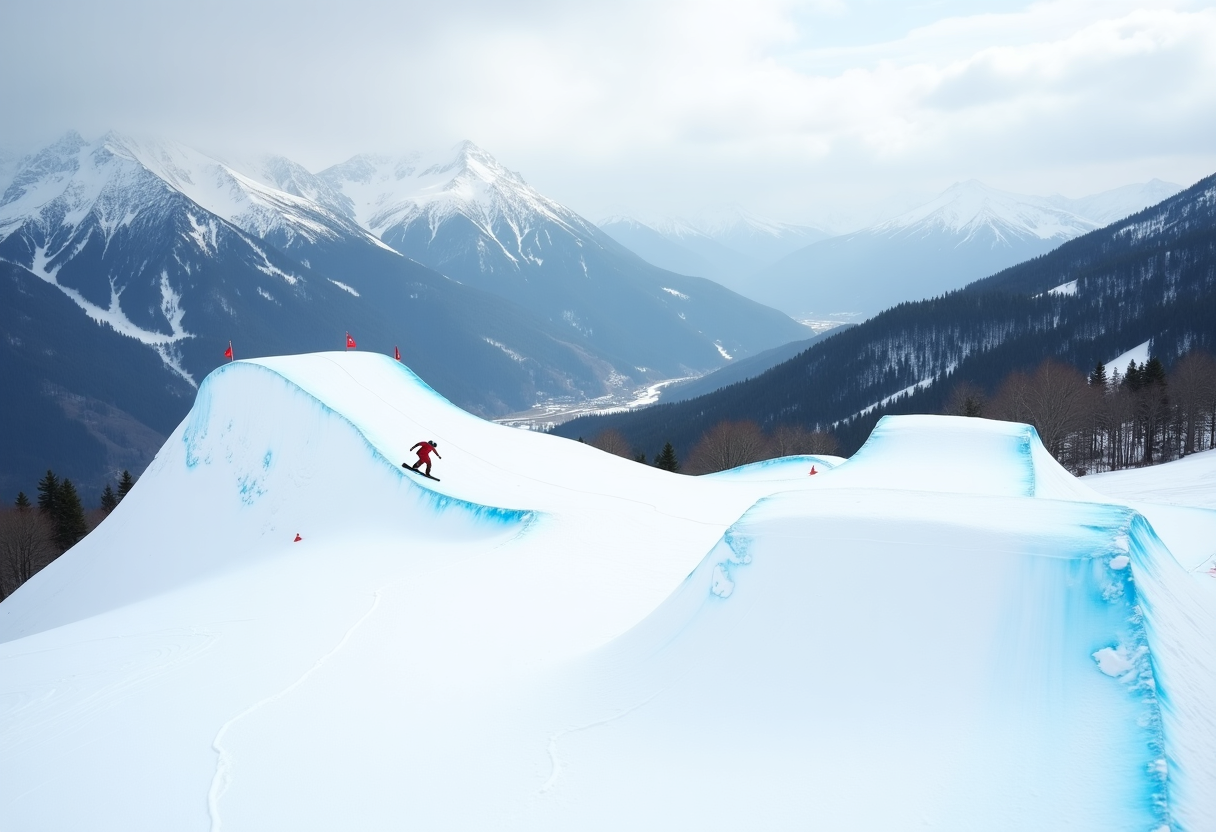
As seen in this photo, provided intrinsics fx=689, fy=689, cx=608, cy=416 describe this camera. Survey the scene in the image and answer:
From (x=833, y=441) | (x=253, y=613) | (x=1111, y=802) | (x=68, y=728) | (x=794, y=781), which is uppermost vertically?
(x=833, y=441)

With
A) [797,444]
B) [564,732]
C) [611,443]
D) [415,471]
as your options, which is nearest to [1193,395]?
[797,444]

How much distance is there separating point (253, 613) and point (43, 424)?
635 feet

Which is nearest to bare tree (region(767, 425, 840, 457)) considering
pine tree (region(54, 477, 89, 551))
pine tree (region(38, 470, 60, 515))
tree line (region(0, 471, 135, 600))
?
tree line (region(0, 471, 135, 600))

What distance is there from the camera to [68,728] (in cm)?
708

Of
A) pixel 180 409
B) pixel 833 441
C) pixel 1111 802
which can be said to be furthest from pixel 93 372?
pixel 1111 802

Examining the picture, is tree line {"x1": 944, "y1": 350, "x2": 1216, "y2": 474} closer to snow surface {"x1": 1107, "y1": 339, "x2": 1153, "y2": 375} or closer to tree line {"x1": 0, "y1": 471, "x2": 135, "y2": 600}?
snow surface {"x1": 1107, "y1": 339, "x2": 1153, "y2": 375}

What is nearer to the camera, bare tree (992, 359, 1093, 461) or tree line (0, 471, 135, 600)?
tree line (0, 471, 135, 600)

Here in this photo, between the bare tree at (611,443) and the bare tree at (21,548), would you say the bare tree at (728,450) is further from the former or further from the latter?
the bare tree at (21,548)

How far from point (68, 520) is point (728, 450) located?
52629 mm

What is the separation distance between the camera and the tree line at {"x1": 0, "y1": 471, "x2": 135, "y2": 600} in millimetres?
47500

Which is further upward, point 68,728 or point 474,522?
point 474,522

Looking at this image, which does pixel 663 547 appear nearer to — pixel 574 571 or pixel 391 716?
pixel 574 571

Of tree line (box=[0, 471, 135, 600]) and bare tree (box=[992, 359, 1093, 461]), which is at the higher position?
bare tree (box=[992, 359, 1093, 461])

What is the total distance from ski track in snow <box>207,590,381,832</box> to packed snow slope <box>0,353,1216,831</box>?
3 centimetres
